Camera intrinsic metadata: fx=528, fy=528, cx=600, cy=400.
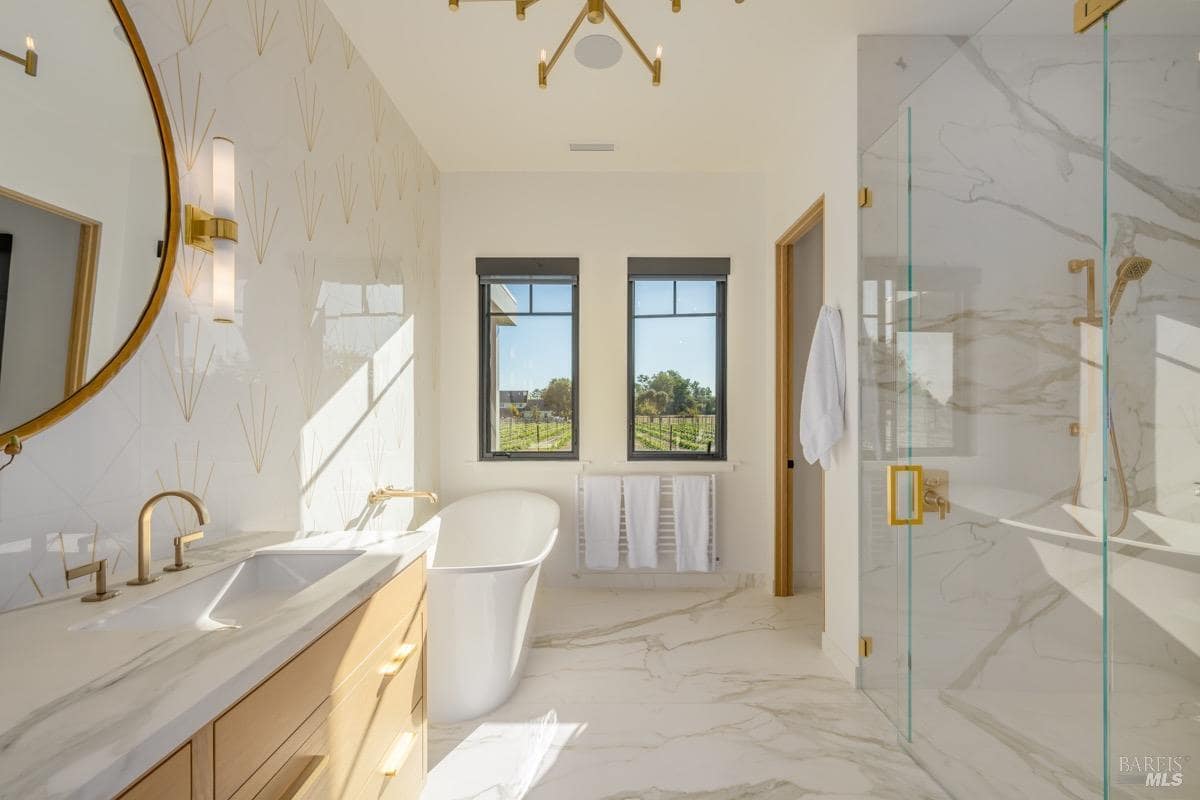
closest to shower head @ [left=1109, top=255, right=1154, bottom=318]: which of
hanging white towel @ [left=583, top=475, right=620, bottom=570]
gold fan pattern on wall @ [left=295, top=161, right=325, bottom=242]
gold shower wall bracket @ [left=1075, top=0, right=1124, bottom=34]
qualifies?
gold shower wall bracket @ [left=1075, top=0, right=1124, bottom=34]

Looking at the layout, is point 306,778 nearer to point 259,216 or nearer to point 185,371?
point 185,371

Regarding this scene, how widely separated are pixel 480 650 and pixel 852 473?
1681 mm

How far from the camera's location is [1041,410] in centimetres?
148

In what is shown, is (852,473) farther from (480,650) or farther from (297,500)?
(297,500)

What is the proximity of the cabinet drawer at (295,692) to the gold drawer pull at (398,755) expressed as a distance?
30 centimetres

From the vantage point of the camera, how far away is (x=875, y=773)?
1.73 metres

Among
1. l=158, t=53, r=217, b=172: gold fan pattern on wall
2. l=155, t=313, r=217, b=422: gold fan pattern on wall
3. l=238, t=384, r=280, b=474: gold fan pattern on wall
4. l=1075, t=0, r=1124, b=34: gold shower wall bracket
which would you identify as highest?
l=1075, t=0, r=1124, b=34: gold shower wall bracket

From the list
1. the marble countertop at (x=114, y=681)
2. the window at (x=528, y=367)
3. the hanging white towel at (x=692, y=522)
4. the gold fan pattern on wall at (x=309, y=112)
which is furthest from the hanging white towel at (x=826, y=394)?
the gold fan pattern on wall at (x=309, y=112)

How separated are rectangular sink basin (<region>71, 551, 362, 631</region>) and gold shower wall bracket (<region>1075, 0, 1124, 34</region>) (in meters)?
2.13

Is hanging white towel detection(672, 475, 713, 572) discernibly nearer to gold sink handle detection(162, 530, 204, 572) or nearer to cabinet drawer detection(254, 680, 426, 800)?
cabinet drawer detection(254, 680, 426, 800)

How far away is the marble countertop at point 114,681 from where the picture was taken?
1.80ft

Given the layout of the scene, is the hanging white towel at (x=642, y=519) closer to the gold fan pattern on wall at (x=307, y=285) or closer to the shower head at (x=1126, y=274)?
the gold fan pattern on wall at (x=307, y=285)

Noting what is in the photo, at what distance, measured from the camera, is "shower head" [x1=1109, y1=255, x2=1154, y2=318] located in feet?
3.96

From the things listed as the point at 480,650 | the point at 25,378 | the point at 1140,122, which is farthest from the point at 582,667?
the point at 1140,122
